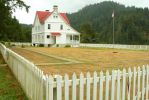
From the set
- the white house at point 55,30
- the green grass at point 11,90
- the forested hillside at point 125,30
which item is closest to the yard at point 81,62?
the green grass at point 11,90

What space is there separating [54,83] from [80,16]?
19011cm

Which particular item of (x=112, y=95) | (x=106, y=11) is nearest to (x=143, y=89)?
(x=112, y=95)

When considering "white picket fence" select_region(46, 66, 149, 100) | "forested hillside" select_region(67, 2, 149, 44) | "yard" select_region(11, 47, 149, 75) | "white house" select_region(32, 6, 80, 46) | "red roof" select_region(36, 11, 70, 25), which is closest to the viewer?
"white picket fence" select_region(46, 66, 149, 100)

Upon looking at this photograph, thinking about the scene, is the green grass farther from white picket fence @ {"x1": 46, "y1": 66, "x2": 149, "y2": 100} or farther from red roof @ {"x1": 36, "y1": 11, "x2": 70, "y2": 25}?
red roof @ {"x1": 36, "y1": 11, "x2": 70, "y2": 25}

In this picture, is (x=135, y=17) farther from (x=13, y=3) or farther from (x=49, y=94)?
(x=49, y=94)

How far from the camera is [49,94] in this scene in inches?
217

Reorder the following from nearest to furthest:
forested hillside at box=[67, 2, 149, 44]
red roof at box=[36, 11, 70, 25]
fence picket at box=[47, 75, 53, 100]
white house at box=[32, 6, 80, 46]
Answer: fence picket at box=[47, 75, 53, 100] → white house at box=[32, 6, 80, 46] → red roof at box=[36, 11, 70, 25] → forested hillside at box=[67, 2, 149, 44]

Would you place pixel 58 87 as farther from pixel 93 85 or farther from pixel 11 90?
pixel 11 90

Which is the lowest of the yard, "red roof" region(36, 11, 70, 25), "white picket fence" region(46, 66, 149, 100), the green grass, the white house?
the yard

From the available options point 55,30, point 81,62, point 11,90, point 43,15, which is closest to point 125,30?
point 43,15

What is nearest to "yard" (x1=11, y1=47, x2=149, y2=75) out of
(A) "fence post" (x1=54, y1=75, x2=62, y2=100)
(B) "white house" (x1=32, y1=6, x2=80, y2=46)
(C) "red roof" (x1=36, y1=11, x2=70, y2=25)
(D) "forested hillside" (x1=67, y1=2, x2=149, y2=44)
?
(A) "fence post" (x1=54, y1=75, x2=62, y2=100)

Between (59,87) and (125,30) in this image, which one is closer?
(59,87)

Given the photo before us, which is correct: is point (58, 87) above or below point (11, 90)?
above

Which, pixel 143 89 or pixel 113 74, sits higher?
pixel 113 74
